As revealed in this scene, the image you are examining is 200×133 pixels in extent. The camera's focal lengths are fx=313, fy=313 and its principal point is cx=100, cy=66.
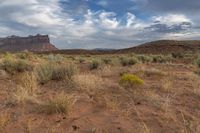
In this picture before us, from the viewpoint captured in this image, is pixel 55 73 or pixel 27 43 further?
pixel 27 43

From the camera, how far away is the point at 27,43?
17988 centimetres

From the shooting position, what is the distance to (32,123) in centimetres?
700

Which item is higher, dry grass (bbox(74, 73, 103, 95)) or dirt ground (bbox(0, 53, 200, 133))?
dry grass (bbox(74, 73, 103, 95))

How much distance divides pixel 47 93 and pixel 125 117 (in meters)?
3.23

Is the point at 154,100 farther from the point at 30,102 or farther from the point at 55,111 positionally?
the point at 30,102

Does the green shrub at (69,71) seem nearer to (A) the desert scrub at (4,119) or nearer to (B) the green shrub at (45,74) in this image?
(B) the green shrub at (45,74)

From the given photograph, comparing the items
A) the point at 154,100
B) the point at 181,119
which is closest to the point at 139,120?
the point at 181,119

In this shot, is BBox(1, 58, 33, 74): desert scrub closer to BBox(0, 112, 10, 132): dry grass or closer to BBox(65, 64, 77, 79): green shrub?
BBox(65, 64, 77, 79): green shrub

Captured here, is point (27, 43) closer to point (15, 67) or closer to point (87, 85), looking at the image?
point (15, 67)

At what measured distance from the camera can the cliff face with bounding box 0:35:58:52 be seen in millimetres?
173125

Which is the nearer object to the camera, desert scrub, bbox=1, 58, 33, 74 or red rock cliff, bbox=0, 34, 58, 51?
desert scrub, bbox=1, 58, 33, 74

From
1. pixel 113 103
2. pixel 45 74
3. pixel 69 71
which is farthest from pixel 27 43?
pixel 113 103

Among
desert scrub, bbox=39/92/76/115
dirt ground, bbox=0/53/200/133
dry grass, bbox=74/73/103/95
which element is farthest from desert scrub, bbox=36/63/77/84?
desert scrub, bbox=39/92/76/115

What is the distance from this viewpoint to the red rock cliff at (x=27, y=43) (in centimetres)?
17312
